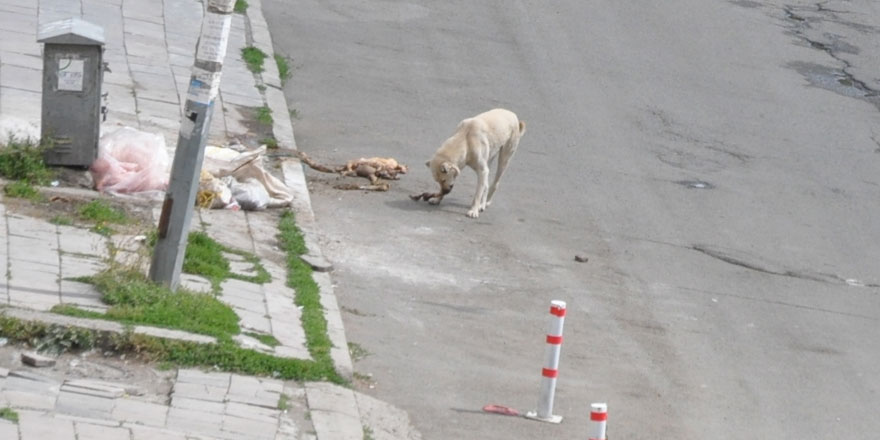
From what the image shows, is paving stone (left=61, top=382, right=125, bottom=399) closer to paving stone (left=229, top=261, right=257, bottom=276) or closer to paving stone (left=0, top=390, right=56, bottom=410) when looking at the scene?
paving stone (left=0, top=390, right=56, bottom=410)

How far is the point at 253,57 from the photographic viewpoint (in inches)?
671

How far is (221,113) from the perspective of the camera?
48.3 ft

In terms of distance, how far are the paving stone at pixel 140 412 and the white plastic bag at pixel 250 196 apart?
14.9ft

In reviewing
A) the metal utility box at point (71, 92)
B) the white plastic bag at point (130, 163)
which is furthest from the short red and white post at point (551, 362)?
the metal utility box at point (71, 92)

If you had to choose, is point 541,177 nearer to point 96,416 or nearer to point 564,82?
point 564,82

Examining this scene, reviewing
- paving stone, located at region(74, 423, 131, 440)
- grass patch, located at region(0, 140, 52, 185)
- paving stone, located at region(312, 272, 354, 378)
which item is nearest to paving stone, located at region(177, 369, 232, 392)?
paving stone, located at region(312, 272, 354, 378)

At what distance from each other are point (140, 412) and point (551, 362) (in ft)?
8.77

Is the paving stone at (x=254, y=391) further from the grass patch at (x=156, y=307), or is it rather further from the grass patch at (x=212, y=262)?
the grass patch at (x=212, y=262)

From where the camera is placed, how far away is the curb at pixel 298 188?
31.0 ft

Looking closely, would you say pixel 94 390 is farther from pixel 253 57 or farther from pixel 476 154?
pixel 253 57

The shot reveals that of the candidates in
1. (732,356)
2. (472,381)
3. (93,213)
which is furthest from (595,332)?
(93,213)

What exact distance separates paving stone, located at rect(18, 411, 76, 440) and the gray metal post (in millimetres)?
2186

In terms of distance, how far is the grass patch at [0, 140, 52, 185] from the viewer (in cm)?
1121

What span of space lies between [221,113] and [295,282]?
4708 mm
